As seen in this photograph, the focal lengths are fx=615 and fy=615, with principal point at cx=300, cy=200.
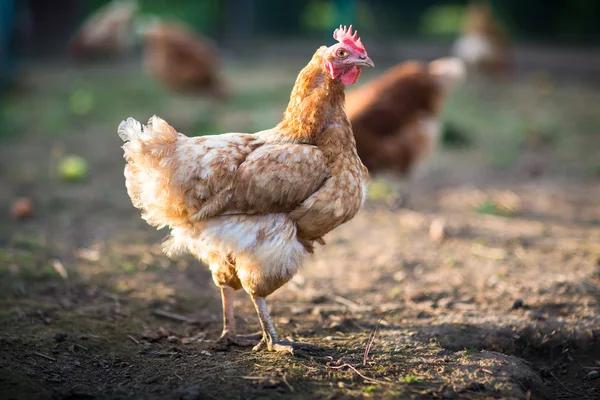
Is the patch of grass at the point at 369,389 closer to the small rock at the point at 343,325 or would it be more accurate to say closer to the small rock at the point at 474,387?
the small rock at the point at 474,387

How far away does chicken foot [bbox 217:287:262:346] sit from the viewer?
362 cm

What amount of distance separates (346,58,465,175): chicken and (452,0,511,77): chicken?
20.4 ft

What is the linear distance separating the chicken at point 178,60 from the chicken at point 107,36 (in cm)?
303

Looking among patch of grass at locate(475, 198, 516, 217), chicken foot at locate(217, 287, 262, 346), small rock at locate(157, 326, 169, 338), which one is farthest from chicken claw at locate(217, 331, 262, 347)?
patch of grass at locate(475, 198, 516, 217)

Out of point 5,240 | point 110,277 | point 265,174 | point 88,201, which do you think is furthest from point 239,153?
point 88,201

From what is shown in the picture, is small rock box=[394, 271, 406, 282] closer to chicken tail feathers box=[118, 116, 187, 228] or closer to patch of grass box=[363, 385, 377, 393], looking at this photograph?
patch of grass box=[363, 385, 377, 393]

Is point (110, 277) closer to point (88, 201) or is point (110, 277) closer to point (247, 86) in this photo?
point (88, 201)

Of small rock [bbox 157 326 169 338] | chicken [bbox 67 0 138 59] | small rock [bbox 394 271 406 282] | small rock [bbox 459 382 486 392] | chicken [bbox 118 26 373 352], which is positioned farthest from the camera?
chicken [bbox 67 0 138 59]

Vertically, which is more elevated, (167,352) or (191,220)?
(191,220)

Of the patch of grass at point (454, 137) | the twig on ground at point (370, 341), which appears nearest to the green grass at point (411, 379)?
the twig on ground at point (370, 341)

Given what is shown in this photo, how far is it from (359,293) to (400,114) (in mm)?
2497

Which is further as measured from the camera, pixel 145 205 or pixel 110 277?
pixel 110 277

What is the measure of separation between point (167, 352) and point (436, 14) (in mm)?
14285

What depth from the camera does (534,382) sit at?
10.3 ft
